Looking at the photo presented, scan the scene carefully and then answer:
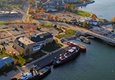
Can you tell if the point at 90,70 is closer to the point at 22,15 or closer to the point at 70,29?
the point at 70,29

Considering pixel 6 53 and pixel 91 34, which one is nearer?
pixel 6 53

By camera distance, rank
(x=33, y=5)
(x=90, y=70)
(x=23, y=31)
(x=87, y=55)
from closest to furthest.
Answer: (x=90, y=70)
(x=87, y=55)
(x=23, y=31)
(x=33, y=5)

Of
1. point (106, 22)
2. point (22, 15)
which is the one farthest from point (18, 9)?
point (106, 22)

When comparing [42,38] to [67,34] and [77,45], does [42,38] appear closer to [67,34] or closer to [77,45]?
[77,45]

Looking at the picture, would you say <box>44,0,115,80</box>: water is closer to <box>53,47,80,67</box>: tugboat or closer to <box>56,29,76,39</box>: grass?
<box>53,47,80,67</box>: tugboat

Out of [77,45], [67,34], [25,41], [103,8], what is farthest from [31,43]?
[103,8]

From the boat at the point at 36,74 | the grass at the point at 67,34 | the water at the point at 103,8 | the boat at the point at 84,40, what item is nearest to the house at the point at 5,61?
the boat at the point at 36,74

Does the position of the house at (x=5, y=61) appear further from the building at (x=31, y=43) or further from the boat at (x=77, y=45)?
the boat at (x=77, y=45)
